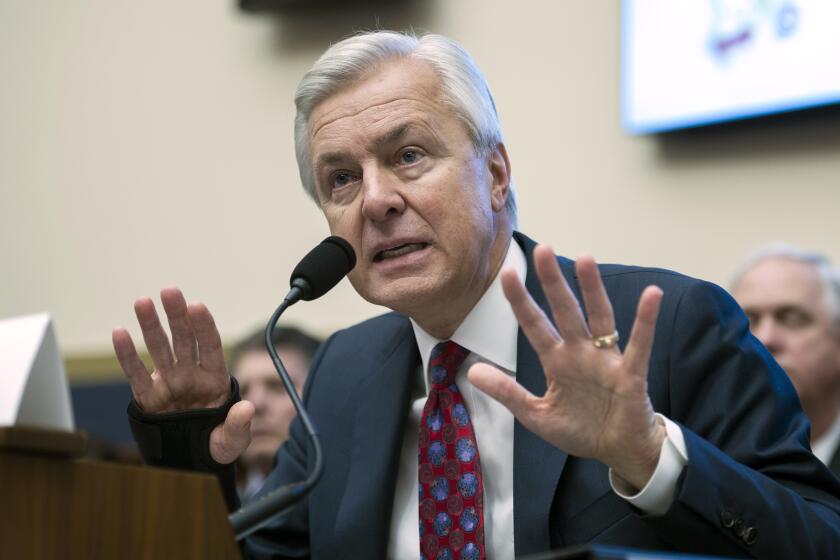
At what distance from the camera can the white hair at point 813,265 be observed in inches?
124

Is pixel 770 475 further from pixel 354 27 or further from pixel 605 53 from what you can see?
pixel 354 27

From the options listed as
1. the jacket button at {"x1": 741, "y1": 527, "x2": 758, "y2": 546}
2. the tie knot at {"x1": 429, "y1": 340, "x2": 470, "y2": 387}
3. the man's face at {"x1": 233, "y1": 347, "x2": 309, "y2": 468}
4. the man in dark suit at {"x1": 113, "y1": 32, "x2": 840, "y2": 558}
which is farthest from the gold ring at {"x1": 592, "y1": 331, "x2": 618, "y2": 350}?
the man's face at {"x1": 233, "y1": 347, "x2": 309, "y2": 468}

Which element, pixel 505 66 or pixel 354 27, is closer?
pixel 505 66

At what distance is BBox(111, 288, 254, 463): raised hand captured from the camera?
173cm

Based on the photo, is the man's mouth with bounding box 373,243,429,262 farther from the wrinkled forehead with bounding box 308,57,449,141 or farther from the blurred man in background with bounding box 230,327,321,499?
the blurred man in background with bounding box 230,327,321,499

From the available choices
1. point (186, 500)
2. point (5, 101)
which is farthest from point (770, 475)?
point (5, 101)

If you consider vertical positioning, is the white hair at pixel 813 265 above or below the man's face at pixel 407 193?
below

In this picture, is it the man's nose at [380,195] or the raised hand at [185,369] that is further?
the man's nose at [380,195]

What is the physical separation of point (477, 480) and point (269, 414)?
2185 mm

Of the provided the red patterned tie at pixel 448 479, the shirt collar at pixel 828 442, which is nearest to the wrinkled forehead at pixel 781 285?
the shirt collar at pixel 828 442

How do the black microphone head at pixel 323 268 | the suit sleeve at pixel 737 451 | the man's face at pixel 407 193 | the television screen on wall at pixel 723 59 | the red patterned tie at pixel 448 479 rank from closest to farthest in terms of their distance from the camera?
the suit sleeve at pixel 737 451, the black microphone head at pixel 323 268, the red patterned tie at pixel 448 479, the man's face at pixel 407 193, the television screen on wall at pixel 723 59

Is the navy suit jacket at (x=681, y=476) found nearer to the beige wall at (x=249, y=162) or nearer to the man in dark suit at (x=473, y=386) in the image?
the man in dark suit at (x=473, y=386)

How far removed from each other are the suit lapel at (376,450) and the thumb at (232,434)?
0.24 m

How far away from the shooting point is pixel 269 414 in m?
3.90
